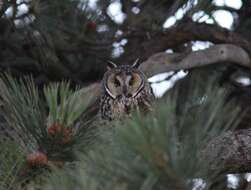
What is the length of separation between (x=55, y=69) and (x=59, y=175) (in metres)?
2.68

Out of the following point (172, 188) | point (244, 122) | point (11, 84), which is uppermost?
point (244, 122)

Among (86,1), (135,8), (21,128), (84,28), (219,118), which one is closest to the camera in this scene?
(219,118)

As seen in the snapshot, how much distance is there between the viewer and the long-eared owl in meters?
3.70

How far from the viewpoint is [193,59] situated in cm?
401

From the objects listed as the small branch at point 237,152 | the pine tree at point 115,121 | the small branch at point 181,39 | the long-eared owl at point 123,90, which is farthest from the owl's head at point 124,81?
the small branch at point 237,152

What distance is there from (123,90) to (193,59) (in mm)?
520

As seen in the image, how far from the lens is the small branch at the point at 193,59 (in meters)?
3.94

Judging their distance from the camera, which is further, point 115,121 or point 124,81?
point 124,81

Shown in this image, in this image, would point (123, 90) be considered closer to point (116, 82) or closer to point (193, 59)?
point (116, 82)

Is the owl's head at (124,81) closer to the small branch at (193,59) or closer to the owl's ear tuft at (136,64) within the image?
the owl's ear tuft at (136,64)

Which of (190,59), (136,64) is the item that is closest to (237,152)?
(136,64)

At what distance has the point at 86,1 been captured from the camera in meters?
→ 3.06

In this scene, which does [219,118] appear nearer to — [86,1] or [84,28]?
[86,1]

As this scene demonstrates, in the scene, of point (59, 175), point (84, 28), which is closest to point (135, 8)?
point (84, 28)
